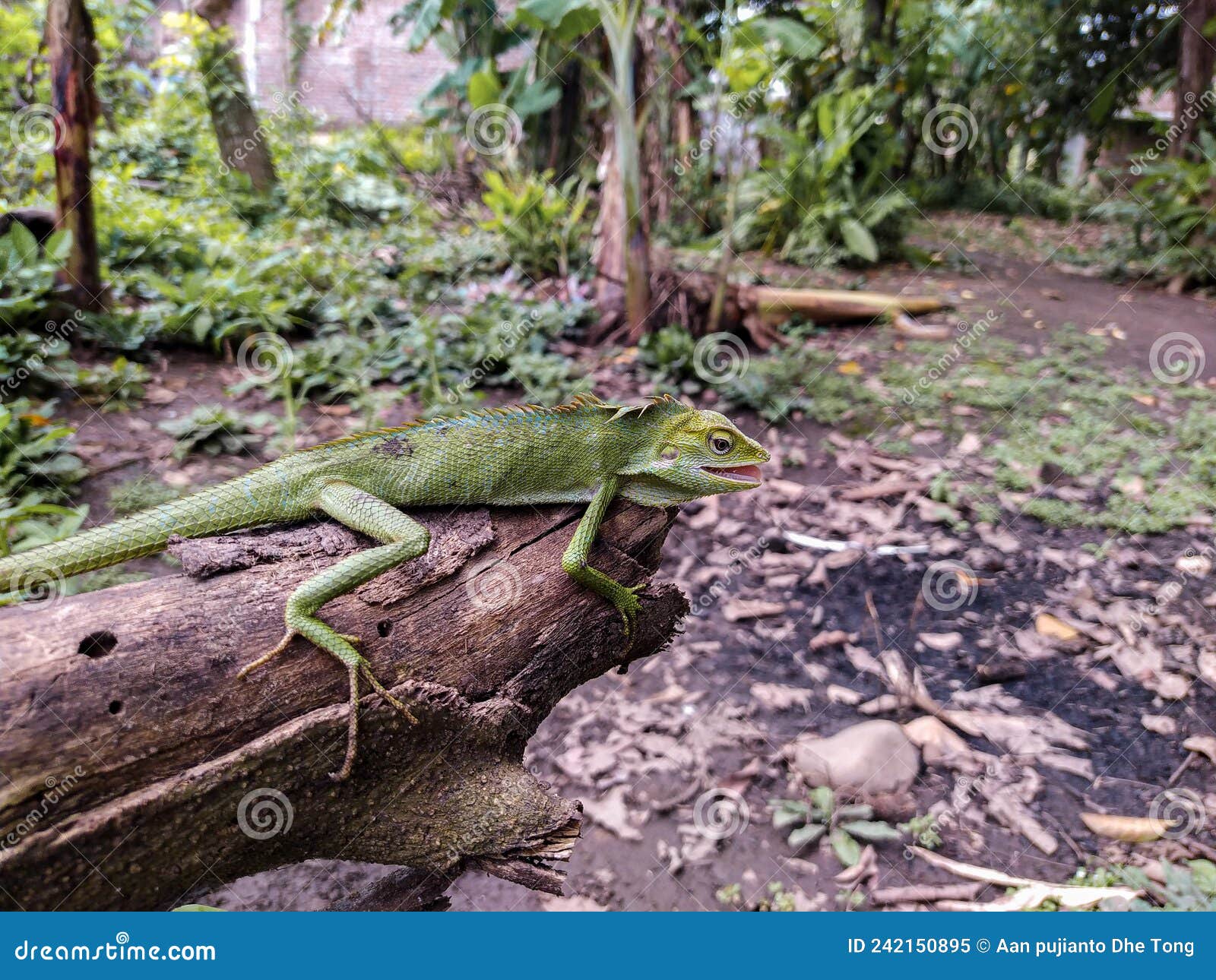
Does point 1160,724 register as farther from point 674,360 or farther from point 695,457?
point 674,360

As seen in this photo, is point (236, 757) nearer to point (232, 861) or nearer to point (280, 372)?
point (232, 861)

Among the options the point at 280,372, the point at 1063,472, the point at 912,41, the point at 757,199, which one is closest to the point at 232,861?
the point at 280,372

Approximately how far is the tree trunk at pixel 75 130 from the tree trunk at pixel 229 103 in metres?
4.05

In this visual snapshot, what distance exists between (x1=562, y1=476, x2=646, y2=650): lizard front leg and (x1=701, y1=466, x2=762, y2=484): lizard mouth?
394mm

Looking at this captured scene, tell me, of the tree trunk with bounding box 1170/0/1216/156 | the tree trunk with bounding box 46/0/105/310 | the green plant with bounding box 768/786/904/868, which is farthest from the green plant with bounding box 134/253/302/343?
the tree trunk with bounding box 1170/0/1216/156

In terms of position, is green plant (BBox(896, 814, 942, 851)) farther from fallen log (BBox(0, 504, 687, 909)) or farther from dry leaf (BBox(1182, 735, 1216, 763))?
fallen log (BBox(0, 504, 687, 909))

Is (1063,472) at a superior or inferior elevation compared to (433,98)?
inferior

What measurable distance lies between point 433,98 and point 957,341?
28.5 ft

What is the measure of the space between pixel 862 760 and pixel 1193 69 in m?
12.9

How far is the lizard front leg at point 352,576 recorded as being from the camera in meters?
2.56

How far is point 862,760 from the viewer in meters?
4.43

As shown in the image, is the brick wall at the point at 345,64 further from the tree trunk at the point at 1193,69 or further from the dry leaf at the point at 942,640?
the dry leaf at the point at 942,640

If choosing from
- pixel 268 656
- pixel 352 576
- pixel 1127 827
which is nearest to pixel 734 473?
pixel 352 576

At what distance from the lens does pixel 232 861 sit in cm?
246
